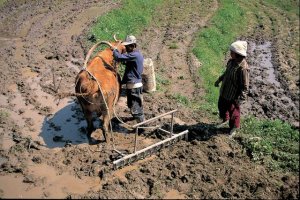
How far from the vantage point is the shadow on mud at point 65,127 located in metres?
8.66

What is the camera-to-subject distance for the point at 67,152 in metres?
8.12

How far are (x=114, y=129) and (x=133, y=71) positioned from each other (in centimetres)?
A: 149

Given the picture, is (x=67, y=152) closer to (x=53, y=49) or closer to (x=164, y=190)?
(x=164, y=190)

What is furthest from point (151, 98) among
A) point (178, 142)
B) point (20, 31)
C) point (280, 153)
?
point (20, 31)

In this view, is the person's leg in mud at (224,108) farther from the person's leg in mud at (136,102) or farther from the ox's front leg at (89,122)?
the ox's front leg at (89,122)

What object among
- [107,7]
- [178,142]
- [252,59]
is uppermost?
[107,7]

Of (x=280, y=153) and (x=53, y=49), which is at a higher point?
(x=53, y=49)

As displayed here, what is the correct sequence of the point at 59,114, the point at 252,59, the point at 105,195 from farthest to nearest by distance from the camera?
the point at 252,59 < the point at 59,114 < the point at 105,195

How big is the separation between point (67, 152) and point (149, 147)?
167cm

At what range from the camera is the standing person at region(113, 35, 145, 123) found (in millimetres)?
8188

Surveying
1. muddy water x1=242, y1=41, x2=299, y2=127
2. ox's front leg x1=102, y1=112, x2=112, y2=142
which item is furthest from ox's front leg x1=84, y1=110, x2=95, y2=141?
muddy water x1=242, y1=41, x2=299, y2=127

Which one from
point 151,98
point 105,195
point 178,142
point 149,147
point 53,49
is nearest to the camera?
point 105,195

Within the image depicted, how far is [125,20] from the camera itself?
16.3 m

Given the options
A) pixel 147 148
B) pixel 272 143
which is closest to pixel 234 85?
pixel 272 143
